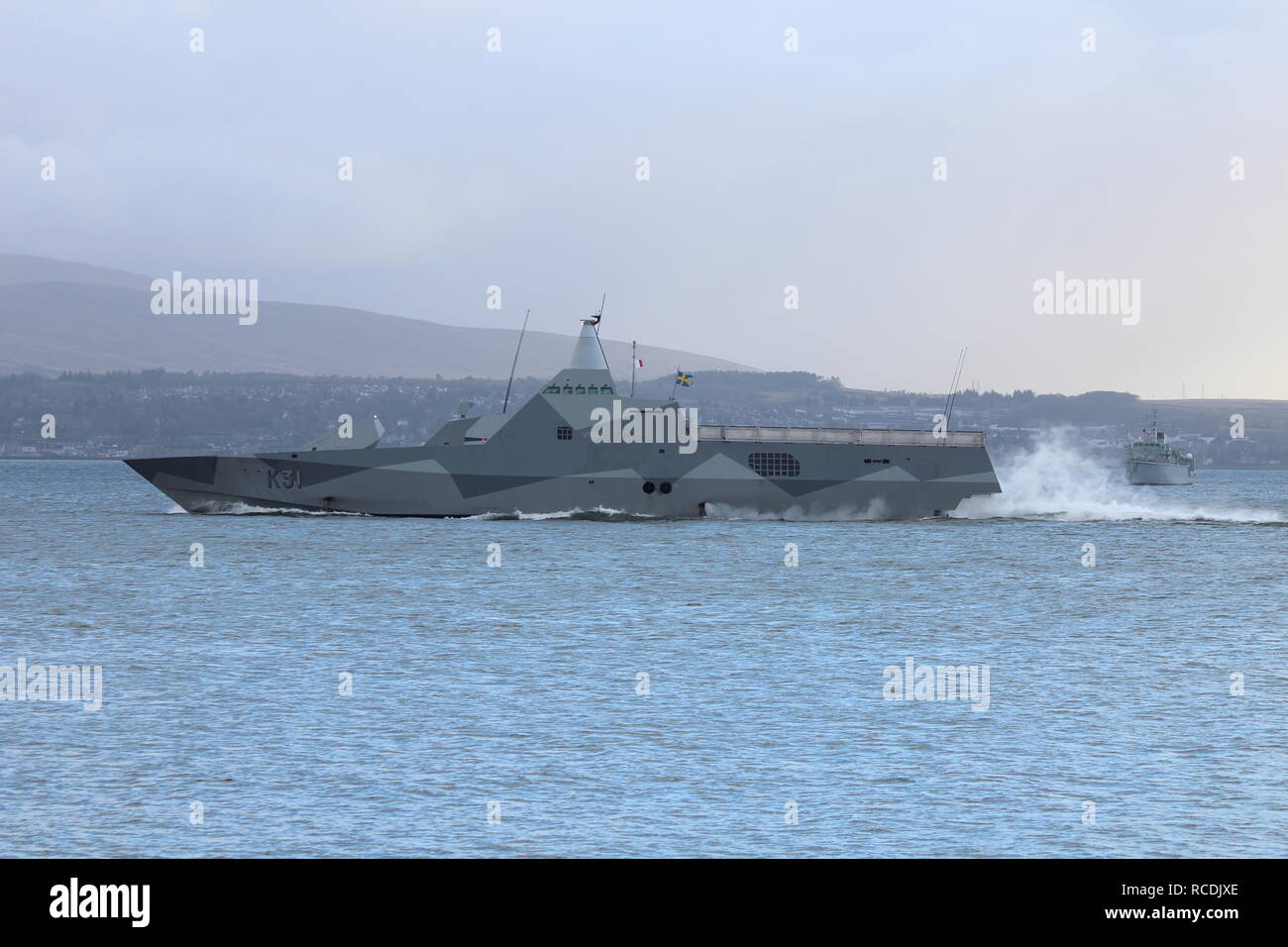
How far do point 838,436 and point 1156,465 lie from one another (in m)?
111

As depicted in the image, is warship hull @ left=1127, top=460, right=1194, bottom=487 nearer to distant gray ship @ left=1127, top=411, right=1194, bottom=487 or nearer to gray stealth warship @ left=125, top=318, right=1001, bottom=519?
distant gray ship @ left=1127, top=411, right=1194, bottom=487

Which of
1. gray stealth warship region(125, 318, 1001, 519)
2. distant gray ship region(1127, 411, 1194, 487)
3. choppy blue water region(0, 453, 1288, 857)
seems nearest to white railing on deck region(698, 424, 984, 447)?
gray stealth warship region(125, 318, 1001, 519)

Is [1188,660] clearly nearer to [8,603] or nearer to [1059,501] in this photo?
[8,603]

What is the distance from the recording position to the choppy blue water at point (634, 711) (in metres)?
13.2

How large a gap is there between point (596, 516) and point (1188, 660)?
3095 cm

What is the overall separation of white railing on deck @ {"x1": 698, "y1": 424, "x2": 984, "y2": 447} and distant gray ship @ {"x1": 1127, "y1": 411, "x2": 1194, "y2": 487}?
351ft

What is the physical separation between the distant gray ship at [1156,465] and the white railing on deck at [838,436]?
351 feet

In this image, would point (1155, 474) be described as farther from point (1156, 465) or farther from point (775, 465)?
point (775, 465)

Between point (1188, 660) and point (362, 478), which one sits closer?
point (1188, 660)

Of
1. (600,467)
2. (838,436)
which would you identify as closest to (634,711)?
(600,467)

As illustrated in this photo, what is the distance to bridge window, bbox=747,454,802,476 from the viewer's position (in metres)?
54.3
